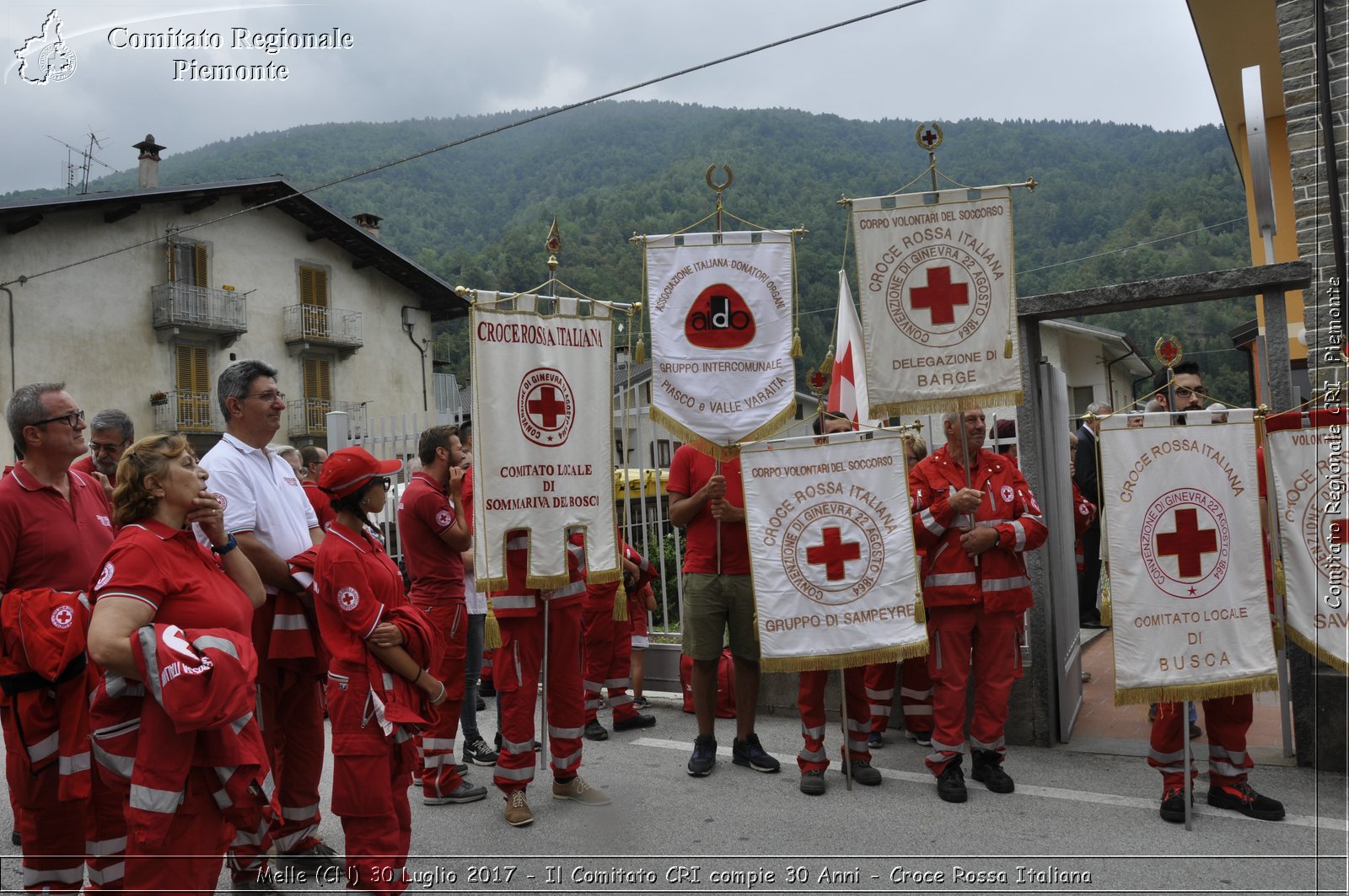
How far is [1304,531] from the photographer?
461 cm

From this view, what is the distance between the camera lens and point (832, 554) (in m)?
5.29

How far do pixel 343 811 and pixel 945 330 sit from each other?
3.70 m

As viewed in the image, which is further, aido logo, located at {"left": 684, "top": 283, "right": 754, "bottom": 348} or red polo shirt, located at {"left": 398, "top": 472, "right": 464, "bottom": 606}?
aido logo, located at {"left": 684, "top": 283, "right": 754, "bottom": 348}

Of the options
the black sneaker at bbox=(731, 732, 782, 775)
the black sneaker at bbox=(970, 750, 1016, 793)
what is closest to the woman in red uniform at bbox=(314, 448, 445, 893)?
the black sneaker at bbox=(731, 732, 782, 775)

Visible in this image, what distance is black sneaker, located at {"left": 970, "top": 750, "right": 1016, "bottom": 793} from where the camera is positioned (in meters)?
5.13

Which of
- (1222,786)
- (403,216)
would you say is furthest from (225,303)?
(1222,786)

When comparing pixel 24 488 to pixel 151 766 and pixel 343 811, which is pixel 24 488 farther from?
pixel 343 811

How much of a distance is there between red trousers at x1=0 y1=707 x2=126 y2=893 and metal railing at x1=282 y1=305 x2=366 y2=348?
2482 cm

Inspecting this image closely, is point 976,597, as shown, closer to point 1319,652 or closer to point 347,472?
point 1319,652

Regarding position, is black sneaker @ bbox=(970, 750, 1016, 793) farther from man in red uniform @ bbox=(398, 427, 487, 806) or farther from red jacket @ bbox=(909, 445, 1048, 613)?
man in red uniform @ bbox=(398, 427, 487, 806)

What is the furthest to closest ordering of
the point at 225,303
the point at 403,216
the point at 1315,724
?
the point at 403,216
the point at 225,303
the point at 1315,724

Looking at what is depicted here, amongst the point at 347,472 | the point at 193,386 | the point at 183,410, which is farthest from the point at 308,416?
the point at 347,472

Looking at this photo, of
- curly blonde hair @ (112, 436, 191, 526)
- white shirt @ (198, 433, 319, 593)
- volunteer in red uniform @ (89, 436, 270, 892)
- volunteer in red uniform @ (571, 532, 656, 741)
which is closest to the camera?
volunteer in red uniform @ (89, 436, 270, 892)

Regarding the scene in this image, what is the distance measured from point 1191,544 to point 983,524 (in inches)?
39.2
